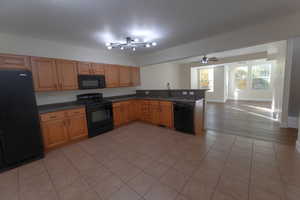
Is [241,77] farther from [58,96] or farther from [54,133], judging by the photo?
[54,133]

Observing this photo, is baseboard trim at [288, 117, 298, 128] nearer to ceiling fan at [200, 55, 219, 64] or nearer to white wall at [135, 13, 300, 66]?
white wall at [135, 13, 300, 66]

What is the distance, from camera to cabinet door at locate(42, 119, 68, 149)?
269 centimetres

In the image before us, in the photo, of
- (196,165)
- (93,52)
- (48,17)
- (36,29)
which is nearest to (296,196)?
(196,165)

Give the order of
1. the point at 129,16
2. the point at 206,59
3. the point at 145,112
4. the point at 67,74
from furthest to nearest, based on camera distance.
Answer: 1. the point at 206,59
2. the point at 145,112
3. the point at 67,74
4. the point at 129,16

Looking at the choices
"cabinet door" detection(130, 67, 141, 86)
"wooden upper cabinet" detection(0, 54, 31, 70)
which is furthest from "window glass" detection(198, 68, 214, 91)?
"wooden upper cabinet" detection(0, 54, 31, 70)

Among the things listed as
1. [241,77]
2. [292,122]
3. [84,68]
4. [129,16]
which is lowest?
[292,122]

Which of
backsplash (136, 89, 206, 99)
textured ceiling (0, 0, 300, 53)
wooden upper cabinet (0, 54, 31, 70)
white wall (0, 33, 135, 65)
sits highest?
textured ceiling (0, 0, 300, 53)

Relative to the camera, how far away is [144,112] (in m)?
4.50

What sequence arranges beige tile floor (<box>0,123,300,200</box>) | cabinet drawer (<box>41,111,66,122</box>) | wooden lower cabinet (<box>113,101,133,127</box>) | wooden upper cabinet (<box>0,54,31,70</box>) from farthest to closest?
1. wooden lower cabinet (<box>113,101,133,127</box>)
2. cabinet drawer (<box>41,111,66,122</box>)
3. wooden upper cabinet (<box>0,54,31,70</box>)
4. beige tile floor (<box>0,123,300,200</box>)

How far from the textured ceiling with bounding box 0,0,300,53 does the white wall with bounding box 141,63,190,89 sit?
277 centimetres

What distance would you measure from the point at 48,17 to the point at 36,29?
691 millimetres

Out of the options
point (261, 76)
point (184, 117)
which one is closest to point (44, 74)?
point (184, 117)

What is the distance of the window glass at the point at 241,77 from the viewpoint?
26.3ft

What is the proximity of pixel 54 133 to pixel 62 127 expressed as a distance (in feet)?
0.61
